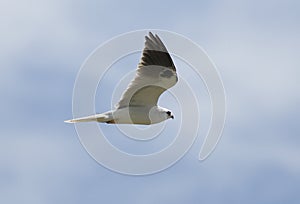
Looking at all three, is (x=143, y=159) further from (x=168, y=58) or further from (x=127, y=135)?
(x=168, y=58)

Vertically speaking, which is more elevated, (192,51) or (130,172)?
(192,51)

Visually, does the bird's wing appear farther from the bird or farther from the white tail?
the white tail

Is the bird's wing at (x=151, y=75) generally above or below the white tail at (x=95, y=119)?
above

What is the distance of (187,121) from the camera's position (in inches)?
1225

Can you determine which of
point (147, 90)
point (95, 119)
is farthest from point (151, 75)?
point (95, 119)

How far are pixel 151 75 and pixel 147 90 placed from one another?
0.48 meters

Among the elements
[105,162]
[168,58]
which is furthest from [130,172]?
[168,58]

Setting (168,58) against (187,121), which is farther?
(187,121)

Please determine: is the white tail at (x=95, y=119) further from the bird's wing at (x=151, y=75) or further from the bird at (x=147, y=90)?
the bird's wing at (x=151, y=75)

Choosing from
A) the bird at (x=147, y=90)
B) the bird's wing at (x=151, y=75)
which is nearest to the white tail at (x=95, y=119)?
the bird at (x=147, y=90)

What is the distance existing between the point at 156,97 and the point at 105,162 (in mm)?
2001

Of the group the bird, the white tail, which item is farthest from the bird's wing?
the white tail

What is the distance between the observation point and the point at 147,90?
1164 inches

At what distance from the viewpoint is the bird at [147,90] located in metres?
28.9
